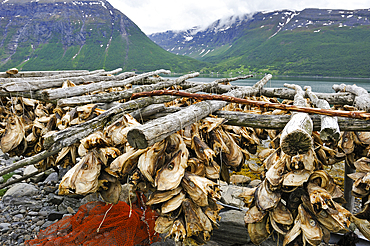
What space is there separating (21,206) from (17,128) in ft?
20.8

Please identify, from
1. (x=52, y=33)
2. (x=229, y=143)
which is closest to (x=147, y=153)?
(x=229, y=143)

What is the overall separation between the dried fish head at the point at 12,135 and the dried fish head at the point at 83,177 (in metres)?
2.61

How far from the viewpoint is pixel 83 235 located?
5.13 m

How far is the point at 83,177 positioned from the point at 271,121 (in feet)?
8.50

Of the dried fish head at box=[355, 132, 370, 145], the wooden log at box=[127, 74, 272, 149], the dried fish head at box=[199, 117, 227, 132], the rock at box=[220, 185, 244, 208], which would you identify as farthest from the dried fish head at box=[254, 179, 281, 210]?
the rock at box=[220, 185, 244, 208]

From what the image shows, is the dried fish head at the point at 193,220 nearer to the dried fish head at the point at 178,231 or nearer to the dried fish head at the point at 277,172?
the dried fish head at the point at 178,231

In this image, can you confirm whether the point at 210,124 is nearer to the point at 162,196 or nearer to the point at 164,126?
the point at 164,126

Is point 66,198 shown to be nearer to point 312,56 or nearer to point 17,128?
point 17,128

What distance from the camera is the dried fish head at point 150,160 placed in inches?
92.1

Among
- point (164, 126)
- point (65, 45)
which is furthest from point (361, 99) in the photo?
point (65, 45)

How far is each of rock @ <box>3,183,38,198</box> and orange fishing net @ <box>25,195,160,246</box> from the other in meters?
4.68

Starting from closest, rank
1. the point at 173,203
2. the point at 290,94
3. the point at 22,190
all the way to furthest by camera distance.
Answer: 1. the point at 173,203
2. the point at 290,94
3. the point at 22,190

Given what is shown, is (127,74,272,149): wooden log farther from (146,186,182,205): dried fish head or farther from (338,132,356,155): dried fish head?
(338,132,356,155): dried fish head

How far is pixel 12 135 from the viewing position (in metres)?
4.21
